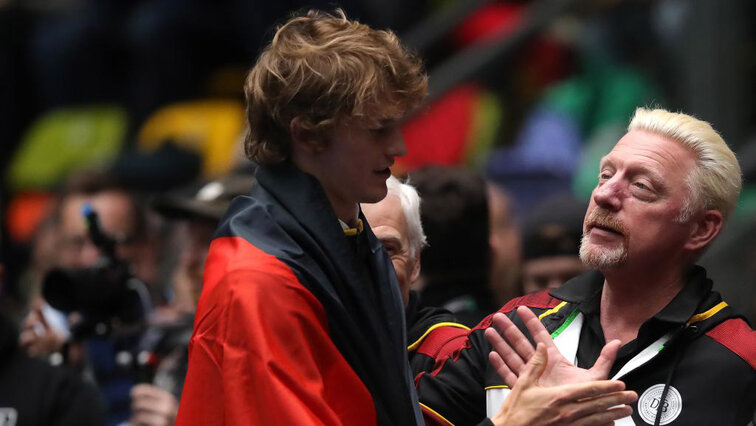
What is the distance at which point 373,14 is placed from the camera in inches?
361

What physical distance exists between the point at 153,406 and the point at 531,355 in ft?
5.64

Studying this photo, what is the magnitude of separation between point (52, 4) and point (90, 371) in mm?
6859

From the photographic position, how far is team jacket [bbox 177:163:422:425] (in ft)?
9.18

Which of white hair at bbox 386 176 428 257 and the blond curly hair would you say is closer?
the blond curly hair

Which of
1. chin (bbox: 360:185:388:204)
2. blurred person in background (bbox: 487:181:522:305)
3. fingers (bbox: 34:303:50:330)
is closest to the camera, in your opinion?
chin (bbox: 360:185:388:204)

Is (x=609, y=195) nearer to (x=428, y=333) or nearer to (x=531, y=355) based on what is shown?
(x=531, y=355)

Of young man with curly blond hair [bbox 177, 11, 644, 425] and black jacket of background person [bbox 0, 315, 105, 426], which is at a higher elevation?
young man with curly blond hair [bbox 177, 11, 644, 425]

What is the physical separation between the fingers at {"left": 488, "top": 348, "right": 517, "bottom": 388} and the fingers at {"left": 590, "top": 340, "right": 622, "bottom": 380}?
0.60 ft

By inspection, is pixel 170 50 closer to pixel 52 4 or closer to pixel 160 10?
pixel 160 10

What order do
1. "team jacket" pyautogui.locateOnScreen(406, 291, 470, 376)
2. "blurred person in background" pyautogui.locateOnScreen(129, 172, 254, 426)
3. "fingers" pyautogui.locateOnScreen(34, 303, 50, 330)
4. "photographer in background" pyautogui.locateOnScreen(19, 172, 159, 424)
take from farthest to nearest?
1. "fingers" pyautogui.locateOnScreen(34, 303, 50, 330)
2. "photographer in background" pyautogui.locateOnScreen(19, 172, 159, 424)
3. "blurred person in background" pyautogui.locateOnScreen(129, 172, 254, 426)
4. "team jacket" pyautogui.locateOnScreen(406, 291, 470, 376)

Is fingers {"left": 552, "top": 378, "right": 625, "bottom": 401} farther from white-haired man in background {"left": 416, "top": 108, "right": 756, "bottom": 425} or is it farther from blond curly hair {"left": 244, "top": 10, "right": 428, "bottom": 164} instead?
blond curly hair {"left": 244, "top": 10, "right": 428, "bottom": 164}

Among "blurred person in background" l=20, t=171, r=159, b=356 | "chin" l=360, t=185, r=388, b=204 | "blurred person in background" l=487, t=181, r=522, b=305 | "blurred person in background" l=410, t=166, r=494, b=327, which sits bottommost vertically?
"blurred person in background" l=20, t=171, r=159, b=356

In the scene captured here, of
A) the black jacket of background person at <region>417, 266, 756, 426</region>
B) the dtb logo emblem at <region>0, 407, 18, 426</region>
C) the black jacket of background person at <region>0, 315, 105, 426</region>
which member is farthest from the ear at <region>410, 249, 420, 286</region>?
the dtb logo emblem at <region>0, 407, 18, 426</region>

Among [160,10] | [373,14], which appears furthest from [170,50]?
[373,14]
